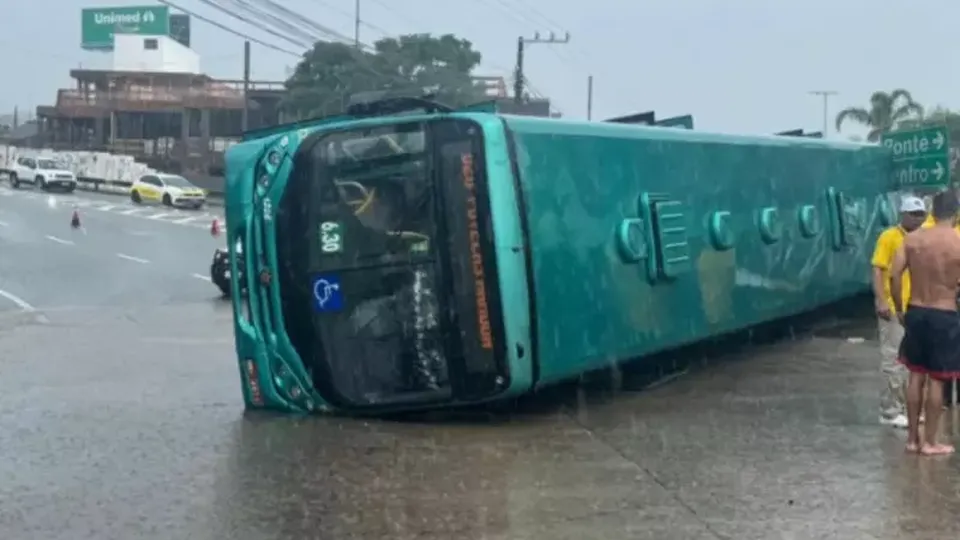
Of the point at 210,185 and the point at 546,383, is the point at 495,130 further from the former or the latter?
the point at 210,185

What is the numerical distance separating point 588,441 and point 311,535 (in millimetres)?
3164

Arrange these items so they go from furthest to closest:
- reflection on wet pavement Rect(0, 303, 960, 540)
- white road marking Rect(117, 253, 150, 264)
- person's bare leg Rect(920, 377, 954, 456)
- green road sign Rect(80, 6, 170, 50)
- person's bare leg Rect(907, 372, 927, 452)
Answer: green road sign Rect(80, 6, 170, 50)
white road marking Rect(117, 253, 150, 264)
person's bare leg Rect(907, 372, 927, 452)
person's bare leg Rect(920, 377, 954, 456)
reflection on wet pavement Rect(0, 303, 960, 540)

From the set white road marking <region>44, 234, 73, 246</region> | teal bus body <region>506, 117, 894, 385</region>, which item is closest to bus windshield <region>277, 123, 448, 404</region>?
teal bus body <region>506, 117, 894, 385</region>

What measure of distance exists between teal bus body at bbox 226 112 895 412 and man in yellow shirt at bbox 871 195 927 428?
202cm

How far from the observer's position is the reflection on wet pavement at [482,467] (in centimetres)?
731

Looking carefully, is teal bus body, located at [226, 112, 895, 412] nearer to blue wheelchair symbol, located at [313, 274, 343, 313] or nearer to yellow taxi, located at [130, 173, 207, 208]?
blue wheelchair symbol, located at [313, 274, 343, 313]

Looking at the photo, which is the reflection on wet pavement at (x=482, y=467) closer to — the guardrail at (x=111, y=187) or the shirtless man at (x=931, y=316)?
the shirtless man at (x=931, y=316)

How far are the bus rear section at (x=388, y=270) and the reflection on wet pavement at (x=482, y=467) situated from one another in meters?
0.45

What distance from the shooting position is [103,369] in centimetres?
1417

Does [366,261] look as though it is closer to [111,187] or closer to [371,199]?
[371,199]

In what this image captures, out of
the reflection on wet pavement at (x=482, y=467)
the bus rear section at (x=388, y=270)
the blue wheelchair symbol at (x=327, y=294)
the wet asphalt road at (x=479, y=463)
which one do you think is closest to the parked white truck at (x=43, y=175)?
the wet asphalt road at (x=479, y=463)

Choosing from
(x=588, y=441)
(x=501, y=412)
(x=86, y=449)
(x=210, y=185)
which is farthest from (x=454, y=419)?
(x=210, y=185)

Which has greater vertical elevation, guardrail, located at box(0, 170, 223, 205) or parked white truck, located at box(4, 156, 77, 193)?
parked white truck, located at box(4, 156, 77, 193)

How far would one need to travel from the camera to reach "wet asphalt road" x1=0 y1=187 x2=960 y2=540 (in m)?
7.33
